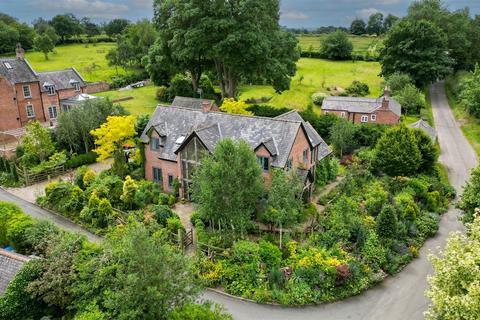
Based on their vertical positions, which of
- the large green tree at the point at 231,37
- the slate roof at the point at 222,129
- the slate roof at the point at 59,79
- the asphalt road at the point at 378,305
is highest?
the large green tree at the point at 231,37

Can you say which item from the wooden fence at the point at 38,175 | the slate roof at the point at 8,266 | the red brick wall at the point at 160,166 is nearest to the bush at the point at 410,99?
the red brick wall at the point at 160,166

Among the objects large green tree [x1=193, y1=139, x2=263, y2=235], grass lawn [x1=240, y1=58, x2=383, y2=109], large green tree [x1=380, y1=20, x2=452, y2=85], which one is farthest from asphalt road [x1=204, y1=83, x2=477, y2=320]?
large green tree [x1=380, y1=20, x2=452, y2=85]

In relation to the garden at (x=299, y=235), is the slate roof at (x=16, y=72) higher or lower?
higher

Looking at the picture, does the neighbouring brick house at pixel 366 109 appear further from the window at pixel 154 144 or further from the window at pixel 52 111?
the window at pixel 52 111

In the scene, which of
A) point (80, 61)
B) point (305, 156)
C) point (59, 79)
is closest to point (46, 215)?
point (305, 156)

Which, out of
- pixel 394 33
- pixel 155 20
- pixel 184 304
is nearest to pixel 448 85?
pixel 394 33

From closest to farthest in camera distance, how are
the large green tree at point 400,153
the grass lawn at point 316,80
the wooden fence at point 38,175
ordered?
the large green tree at point 400,153, the wooden fence at point 38,175, the grass lawn at point 316,80

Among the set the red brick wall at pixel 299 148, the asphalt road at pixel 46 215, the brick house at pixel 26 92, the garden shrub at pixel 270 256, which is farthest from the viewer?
the brick house at pixel 26 92

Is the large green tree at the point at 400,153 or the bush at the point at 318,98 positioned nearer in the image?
the large green tree at the point at 400,153

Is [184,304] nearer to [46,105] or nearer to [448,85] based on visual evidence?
[46,105]
